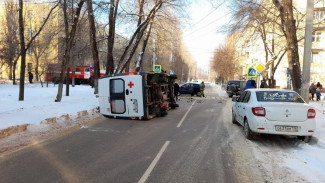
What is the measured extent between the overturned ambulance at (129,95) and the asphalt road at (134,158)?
7.31 feet

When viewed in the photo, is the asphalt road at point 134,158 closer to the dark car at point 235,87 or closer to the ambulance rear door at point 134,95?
the ambulance rear door at point 134,95

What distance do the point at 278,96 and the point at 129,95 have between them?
5.64 meters

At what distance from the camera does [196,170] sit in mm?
5250

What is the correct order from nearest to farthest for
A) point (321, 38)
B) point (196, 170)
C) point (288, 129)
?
point (196, 170) < point (288, 129) < point (321, 38)

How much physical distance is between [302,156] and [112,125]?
6431mm

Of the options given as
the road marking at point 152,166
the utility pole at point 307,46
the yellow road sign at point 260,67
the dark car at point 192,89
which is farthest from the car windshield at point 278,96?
the dark car at point 192,89

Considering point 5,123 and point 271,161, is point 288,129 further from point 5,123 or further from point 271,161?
point 5,123

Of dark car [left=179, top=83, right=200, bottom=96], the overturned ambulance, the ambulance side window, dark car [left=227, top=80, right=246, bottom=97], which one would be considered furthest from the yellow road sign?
the ambulance side window

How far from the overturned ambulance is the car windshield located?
461cm

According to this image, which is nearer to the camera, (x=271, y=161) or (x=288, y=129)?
(x=271, y=161)

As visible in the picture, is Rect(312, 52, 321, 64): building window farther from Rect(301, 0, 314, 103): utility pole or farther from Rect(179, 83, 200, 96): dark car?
Rect(301, 0, 314, 103): utility pole

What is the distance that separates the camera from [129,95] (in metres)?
11.2

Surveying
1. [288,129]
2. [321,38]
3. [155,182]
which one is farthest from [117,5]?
[321,38]

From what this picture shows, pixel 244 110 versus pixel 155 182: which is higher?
pixel 244 110
